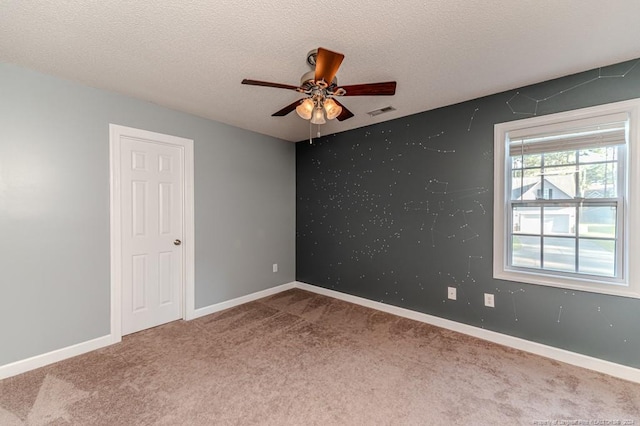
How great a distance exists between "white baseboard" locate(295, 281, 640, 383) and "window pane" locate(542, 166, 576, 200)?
1.33 meters

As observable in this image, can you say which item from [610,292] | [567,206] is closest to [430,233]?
[567,206]

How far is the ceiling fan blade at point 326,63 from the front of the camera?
55.9 inches

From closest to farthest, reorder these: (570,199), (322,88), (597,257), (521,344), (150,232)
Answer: (322,88), (597,257), (570,199), (521,344), (150,232)

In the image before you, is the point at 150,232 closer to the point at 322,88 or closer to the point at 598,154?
the point at 322,88

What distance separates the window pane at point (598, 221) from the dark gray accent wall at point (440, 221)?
1.69 feet

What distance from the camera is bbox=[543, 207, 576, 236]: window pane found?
2291 mm

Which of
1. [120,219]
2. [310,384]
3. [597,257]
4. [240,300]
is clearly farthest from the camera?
[240,300]

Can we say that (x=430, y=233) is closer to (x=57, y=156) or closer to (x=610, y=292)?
(x=610, y=292)

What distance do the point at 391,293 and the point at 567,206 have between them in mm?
1945

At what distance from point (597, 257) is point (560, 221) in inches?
14.5

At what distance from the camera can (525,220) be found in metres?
2.52

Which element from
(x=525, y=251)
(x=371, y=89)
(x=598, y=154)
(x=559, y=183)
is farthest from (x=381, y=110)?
(x=525, y=251)

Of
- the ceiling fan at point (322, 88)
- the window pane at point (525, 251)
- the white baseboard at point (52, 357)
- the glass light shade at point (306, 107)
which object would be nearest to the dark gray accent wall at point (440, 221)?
the window pane at point (525, 251)

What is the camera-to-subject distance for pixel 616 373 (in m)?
2.04
